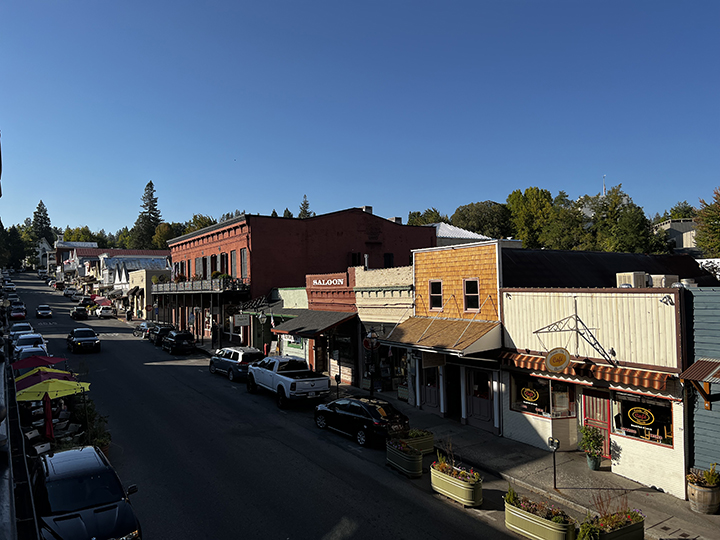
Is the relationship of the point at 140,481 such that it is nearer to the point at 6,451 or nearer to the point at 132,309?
the point at 6,451

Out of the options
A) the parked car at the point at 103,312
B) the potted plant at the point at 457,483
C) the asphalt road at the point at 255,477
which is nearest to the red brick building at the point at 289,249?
the asphalt road at the point at 255,477

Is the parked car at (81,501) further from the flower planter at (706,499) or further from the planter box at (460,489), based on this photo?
the flower planter at (706,499)

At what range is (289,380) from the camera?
2038 centimetres

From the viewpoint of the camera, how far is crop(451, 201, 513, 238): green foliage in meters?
84.6

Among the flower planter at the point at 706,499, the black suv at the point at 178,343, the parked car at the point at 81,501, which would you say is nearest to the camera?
the parked car at the point at 81,501

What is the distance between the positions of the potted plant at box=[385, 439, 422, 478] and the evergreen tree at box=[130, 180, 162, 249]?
13074 centimetres

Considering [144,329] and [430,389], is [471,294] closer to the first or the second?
[430,389]

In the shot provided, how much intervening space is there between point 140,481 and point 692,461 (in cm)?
1365

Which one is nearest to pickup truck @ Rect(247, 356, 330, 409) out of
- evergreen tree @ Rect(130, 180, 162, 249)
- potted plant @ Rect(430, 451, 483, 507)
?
potted plant @ Rect(430, 451, 483, 507)

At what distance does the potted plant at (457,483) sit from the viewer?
11180 mm

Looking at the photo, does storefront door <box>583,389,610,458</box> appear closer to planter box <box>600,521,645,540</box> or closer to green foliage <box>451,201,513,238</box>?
planter box <box>600,521,645,540</box>

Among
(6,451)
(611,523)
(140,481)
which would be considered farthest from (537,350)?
(6,451)

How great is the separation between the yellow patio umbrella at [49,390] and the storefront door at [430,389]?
40.8 ft

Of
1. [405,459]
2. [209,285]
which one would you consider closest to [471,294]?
[405,459]
